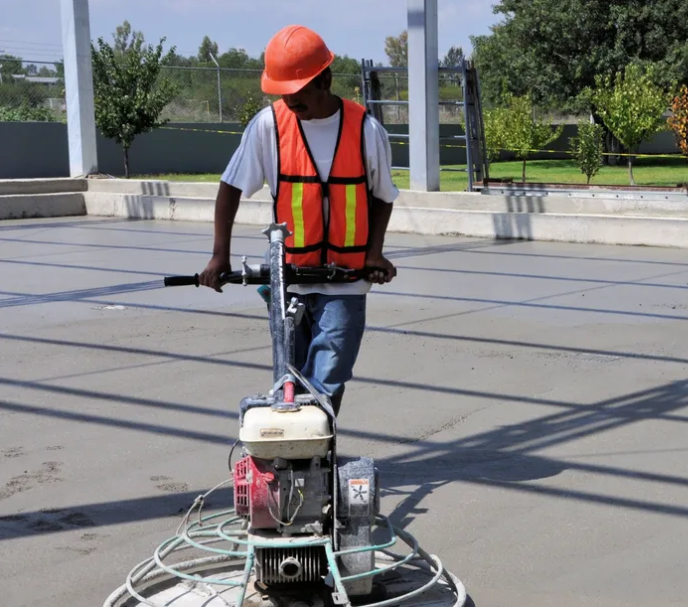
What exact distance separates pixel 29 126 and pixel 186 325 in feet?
78.2

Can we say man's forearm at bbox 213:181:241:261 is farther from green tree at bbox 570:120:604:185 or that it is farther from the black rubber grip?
green tree at bbox 570:120:604:185

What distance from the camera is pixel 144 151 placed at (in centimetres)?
3344

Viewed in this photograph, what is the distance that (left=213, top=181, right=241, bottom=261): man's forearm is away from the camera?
13.3 ft

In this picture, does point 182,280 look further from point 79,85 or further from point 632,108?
point 632,108

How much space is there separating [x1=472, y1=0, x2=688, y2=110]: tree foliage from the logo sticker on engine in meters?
34.0

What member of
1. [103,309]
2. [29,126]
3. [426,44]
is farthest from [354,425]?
[29,126]

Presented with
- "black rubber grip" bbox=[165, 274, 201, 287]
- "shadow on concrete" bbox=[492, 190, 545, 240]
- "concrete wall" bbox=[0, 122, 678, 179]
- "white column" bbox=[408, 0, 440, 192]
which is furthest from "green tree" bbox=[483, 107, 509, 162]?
"black rubber grip" bbox=[165, 274, 201, 287]

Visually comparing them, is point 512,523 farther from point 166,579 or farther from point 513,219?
point 513,219

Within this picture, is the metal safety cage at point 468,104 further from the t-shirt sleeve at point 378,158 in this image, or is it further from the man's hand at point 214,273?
the man's hand at point 214,273

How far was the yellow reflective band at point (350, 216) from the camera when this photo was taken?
4.01 meters

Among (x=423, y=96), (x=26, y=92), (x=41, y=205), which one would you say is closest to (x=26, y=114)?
(x=26, y=92)

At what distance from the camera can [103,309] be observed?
9.89m

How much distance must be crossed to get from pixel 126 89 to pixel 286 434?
26.9 metres

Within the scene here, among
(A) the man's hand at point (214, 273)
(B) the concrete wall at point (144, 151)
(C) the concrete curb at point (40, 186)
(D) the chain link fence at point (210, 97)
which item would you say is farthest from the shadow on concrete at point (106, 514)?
(D) the chain link fence at point (210, 97)
